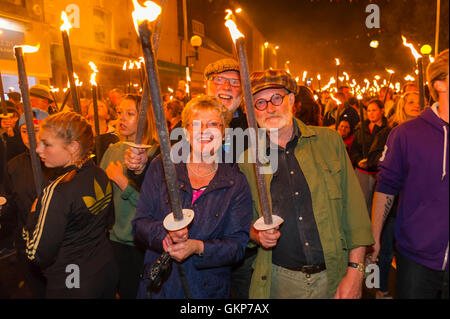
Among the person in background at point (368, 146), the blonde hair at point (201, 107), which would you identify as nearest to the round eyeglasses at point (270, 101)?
the blonde hair at point (201, 107)

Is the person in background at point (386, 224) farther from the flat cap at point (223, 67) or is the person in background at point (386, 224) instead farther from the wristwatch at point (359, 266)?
the flat cap at point (223, 67)

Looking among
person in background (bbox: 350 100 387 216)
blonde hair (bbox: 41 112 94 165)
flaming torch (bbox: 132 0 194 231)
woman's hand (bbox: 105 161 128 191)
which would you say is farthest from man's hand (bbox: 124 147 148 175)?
person in background (bbox: 350 100 387 216)

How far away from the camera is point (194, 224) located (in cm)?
233

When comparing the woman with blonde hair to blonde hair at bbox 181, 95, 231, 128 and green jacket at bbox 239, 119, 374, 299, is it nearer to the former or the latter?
blonde hair at bbox 181, 95, 231, 128

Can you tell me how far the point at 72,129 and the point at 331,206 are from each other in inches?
77.4

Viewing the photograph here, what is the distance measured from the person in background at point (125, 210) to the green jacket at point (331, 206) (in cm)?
113

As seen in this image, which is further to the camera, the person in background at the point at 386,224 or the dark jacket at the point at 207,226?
the person in background at the point at 386,224

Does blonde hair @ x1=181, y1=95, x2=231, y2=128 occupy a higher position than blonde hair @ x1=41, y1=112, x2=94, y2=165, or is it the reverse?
blonde hair @ x1=181, y1=95, x2=231, y2=128

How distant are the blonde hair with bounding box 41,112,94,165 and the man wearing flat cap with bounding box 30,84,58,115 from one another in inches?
83.6

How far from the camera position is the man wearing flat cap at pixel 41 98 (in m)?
4.48

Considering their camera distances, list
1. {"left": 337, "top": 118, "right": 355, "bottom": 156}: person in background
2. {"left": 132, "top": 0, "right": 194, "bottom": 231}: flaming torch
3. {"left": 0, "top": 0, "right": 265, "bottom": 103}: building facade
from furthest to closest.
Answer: {"left": 0, "top": 0, "right": 265, "bottom": 103}: building facade → {"left": 337, "top": 118, "right": 355, "bottom": 156}: person in background → {"left": 132, "top": 0, "right": 194, "bottom": 231}: flaming torch

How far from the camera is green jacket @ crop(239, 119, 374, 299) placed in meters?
2.33

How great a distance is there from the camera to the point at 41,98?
14.9 ft
